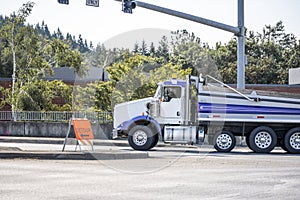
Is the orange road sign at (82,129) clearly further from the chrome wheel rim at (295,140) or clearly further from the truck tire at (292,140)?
the chrome wheel rim at (295,140)

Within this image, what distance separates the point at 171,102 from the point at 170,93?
0.34 metres

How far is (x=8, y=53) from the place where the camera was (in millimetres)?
39844

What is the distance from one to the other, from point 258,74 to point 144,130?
153 feet

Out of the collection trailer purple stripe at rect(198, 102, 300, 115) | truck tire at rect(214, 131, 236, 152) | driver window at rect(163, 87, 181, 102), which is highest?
driver window at rect(163, 87, 181, 102)

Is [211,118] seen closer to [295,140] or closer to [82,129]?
[295,140]

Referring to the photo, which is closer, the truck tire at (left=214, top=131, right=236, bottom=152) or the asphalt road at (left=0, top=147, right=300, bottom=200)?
the asphalt road at (left=0, top=147, right=300, bottom=200)

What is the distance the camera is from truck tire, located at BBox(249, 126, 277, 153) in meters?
22.9

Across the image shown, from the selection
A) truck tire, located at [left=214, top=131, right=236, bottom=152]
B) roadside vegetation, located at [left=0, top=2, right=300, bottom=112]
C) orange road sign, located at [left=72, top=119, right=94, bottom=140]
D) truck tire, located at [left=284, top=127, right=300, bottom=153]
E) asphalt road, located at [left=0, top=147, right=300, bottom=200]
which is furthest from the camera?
roadside vegetation, located at [left=0, top=2, right=300, bottom=112]

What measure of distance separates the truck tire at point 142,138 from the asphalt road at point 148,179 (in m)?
5.52

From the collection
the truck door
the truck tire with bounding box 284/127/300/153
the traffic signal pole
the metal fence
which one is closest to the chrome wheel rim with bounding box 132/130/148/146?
the truck door

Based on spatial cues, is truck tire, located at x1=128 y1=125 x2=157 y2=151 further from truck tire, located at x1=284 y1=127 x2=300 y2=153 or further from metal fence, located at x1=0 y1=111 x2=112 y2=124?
metal fence, located at x1=0 y1=111 x2=112 y2=124

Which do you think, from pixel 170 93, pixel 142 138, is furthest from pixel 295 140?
pixel 142 138

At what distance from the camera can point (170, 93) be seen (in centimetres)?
2380

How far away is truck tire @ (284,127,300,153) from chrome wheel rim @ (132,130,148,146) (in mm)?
5150
